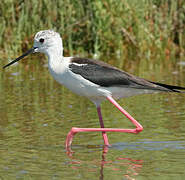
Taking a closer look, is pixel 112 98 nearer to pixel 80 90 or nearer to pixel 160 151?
pixel 80 90

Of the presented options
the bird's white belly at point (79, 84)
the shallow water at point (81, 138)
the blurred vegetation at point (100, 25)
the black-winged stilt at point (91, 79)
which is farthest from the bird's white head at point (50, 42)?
the blurred vegetation at point (100, 25)

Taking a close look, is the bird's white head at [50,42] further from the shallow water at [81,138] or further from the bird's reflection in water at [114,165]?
the bird's reflection in water at [114,165]

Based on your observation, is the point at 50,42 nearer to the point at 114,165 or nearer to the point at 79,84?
the point at 79,84

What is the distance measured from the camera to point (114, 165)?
496cm

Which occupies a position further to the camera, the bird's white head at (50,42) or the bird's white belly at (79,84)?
the bird's white head at (50,42)

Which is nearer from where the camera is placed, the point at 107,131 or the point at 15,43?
the point at 107,131

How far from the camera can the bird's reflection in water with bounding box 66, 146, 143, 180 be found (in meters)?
4.71

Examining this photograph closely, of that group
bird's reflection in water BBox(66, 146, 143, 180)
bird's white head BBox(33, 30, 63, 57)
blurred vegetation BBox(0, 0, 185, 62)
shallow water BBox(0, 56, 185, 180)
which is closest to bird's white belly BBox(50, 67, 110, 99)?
bird's white head BBox(33, 30, 63, 57)

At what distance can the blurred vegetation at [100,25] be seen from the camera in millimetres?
10969

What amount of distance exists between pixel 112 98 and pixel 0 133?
124 centimetres

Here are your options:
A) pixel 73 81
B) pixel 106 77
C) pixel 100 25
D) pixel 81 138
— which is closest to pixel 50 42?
pixel 73 81

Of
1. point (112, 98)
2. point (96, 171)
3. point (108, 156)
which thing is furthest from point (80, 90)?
point (96, 171)

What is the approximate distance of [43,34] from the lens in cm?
609

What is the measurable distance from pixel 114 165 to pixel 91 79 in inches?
48.3
